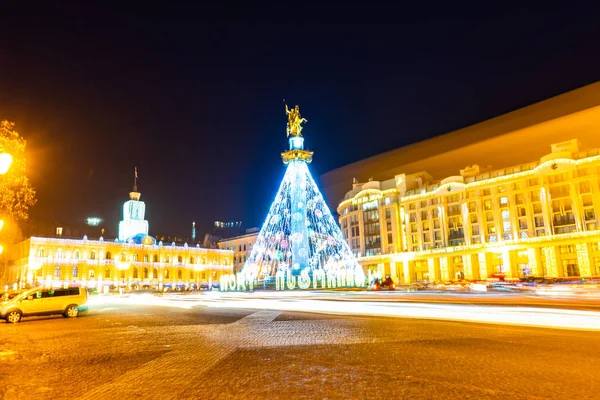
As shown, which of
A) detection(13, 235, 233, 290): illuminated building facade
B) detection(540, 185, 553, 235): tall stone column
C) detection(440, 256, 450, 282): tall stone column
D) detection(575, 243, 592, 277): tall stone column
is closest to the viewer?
detection(575, 243, 592, 277): tall stone column

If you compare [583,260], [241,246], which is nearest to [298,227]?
[583,260]

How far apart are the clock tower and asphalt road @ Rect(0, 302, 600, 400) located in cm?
8058

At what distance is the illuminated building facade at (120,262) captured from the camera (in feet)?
223

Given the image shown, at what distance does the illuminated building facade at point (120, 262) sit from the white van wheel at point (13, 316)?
48.7 metres

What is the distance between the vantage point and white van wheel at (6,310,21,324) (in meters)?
18.0

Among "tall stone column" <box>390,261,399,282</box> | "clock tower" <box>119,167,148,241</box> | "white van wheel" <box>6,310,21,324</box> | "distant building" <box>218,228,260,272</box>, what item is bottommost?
"white van wheel" <box>6,310,21,324</box>

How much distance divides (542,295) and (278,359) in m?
20.0

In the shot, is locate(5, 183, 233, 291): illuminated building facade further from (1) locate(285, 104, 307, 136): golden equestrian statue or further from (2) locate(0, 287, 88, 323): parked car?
(2) locate(0, 287, 88, 323): parked car

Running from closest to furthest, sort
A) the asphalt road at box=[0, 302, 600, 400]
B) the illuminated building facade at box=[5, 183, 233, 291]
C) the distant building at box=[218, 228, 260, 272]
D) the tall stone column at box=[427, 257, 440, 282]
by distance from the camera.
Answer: the asphalt road at box=[0, 302, 600, 400] → the illuminated building facade at box=[5, 183, 233, 291] → the tall stone column at box=[427, 257, 440, 282] → the distant building at box=[218, 228, 260, 272]

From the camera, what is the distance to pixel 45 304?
19.2m

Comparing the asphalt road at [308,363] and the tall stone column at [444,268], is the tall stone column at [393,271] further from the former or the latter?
the asphalt road at [308,363]

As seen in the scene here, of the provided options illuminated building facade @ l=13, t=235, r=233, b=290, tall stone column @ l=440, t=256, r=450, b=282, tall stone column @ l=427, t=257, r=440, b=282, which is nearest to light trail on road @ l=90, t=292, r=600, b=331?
tall stone column @ l=440, t=256, r=450, b=282

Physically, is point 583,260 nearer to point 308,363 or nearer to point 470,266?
point 470,266

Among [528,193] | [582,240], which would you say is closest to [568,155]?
[528,193]
